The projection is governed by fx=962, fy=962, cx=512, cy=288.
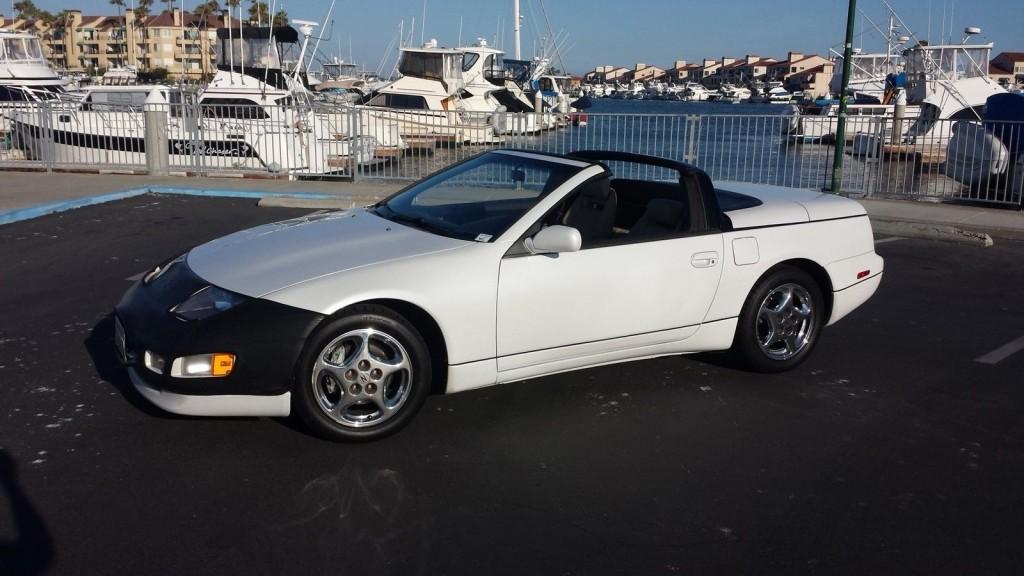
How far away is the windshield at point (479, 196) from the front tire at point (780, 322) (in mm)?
1454

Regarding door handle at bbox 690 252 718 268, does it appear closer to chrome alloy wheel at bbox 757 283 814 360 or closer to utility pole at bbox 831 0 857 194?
chrome alloy wheel at bbox 757 283 814 360

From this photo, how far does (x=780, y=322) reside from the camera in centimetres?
615

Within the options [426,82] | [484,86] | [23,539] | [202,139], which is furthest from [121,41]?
[23,539]

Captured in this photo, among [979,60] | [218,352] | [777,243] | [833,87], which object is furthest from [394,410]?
[833,87]

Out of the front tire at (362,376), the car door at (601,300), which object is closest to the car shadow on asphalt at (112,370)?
the front tire at (362,376)

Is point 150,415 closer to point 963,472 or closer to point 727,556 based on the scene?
point 727,556

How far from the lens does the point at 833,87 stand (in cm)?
4912

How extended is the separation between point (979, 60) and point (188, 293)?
39023mm

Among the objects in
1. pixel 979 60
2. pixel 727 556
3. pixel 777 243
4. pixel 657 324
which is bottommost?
pixel 727 556

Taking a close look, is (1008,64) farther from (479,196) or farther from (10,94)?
(479,196)

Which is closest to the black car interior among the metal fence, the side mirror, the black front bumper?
the side mirror

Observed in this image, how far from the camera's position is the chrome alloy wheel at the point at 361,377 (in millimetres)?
4715

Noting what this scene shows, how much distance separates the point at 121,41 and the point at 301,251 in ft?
377

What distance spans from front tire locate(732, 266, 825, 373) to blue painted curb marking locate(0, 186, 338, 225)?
9772 millimetres
